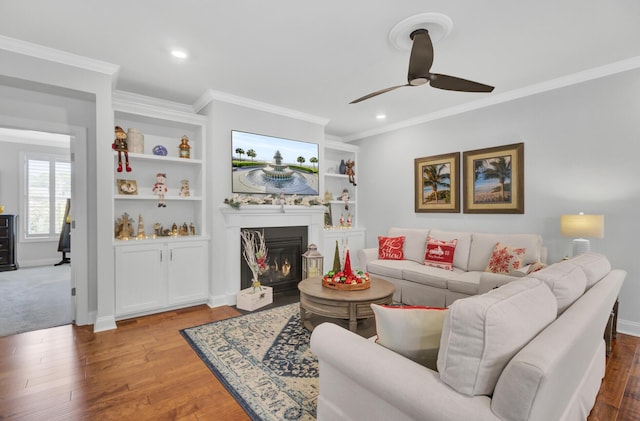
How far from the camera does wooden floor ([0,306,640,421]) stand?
6.39 feet

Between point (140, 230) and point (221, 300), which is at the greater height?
point (140, 230)

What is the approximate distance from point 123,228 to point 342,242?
10.8 ft

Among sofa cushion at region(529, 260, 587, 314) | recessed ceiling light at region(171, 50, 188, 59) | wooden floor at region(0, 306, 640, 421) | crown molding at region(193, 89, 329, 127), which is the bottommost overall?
wooden floor at region(0, 306, 640, 421)

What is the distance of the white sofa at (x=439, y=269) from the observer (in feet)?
11.5

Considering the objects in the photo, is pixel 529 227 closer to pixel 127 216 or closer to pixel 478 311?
pixel 478 311

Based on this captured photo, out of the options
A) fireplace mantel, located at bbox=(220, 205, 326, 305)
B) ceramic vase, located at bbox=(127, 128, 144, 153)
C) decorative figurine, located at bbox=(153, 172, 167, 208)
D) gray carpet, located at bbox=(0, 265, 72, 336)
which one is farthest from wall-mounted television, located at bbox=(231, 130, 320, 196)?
gray carpet, located at bbox=(0, 265, 72, 336)

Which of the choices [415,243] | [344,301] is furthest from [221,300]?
[415,243]

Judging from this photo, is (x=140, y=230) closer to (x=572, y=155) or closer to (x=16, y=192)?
(x=16, y=192)

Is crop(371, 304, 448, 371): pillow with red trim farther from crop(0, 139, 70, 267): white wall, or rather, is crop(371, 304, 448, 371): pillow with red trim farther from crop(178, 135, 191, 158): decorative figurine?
crop(0, 139, 70, 267): white wall

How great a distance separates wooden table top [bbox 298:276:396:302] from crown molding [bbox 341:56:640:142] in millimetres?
2796

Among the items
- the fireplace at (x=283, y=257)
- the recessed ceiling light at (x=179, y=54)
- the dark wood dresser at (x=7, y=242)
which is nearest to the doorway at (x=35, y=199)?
the dark wood dresser at (x=7, y=242)

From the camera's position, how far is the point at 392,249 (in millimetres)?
4594

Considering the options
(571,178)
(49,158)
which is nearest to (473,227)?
(571,178)

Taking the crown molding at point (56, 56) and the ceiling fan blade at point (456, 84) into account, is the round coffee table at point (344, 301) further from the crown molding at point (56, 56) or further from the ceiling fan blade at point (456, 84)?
the crown molding at point (56, 56)
